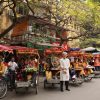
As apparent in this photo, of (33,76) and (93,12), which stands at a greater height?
(93,12)

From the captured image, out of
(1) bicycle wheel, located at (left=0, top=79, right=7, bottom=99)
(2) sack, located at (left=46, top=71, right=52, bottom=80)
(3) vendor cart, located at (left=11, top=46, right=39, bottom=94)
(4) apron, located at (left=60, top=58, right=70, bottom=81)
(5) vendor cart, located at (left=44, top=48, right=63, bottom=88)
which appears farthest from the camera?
(2) sack, located at (left=46, top=71, right=52, bottom=80)

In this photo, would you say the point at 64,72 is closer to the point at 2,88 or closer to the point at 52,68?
the point at 52,68

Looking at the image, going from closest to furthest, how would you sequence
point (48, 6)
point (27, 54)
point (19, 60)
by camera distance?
1. point (27, 54)
2. point (19, 60)
3. point (48, 6)

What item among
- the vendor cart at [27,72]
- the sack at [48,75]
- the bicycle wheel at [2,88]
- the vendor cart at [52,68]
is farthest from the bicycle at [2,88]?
the sack at [48,75]

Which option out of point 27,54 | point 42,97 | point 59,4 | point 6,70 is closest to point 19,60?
point 27,54

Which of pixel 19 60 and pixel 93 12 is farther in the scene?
pixel 93 12

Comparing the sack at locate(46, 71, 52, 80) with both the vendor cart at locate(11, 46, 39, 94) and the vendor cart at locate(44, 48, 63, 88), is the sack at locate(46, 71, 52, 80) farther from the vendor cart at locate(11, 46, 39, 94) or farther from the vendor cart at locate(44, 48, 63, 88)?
the vendor cart at locate(11, 46, 39, 94)

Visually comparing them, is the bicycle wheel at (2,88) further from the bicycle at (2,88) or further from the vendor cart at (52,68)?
the vendor cart at (52,68)

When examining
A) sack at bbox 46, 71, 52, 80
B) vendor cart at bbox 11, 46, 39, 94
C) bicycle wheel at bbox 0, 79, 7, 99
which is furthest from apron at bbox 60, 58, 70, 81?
bicycle wheel at bbox 0, 79, 7, 99

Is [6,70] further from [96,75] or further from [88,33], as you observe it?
[88,33]

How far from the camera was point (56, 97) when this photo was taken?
42.6ft

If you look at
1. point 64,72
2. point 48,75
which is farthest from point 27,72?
point 64,72

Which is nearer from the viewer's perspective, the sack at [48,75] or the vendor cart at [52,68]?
the vendor cart at [52,68]

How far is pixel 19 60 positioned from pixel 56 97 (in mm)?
5692
